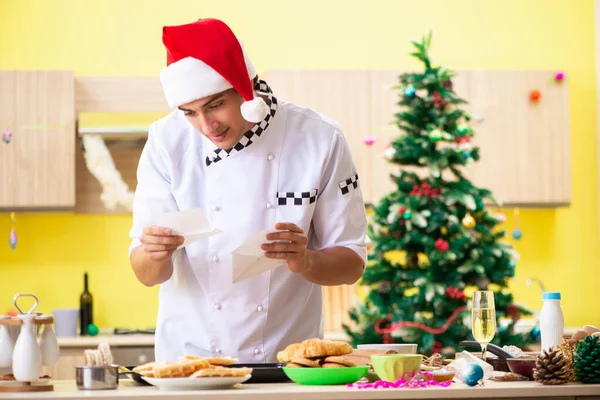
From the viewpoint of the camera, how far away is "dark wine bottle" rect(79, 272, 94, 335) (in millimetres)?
5156

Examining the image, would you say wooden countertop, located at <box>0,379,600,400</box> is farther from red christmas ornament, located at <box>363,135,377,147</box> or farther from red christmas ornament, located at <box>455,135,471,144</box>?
red christmas ornament, located at <box>363,135,377,147</box>

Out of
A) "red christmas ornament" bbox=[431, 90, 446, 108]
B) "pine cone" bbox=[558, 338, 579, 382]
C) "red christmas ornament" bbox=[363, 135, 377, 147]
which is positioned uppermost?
"red christmas ornament" bbox=[431, 90, 446, 108]

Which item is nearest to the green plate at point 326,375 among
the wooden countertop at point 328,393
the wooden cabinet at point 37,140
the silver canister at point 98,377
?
the wooden countertop at point 328,393

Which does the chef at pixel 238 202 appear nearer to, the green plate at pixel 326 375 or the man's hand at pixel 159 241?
the man's hand at pixel 159 241

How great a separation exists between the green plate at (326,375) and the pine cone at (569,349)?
44cm

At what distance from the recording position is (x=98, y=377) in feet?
6.21

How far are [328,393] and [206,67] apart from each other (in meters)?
0.97

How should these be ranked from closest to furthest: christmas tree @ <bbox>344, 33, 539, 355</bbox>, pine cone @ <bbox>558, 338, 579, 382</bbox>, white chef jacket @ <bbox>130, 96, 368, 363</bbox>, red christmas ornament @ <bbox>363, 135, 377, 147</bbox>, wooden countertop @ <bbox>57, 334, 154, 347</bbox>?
pine cone @ <bbox>558, 338, 579, 382</bbox> → white chef jacket @ <bbox>130, 96, 368, 363</bbox> → christmas tree @ <bbox>344, 33, 539, 355</bbox> → wooden countertop @ <bbox>57, 334, 154, 347</bbox> → red christmas ornament @ <bbox>363, 135, 377, 147</bbox>

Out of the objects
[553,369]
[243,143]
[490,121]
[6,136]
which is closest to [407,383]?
[553,369]

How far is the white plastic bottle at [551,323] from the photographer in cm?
223

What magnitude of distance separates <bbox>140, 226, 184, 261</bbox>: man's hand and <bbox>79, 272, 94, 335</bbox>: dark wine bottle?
3.05m

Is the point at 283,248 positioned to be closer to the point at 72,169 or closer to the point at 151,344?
the point at 151,344

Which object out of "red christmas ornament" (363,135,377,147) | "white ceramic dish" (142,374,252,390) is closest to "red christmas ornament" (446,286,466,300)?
"red christmas ornament" (363,135,377,147)

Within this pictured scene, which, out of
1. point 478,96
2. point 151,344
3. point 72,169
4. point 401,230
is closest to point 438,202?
point 401,230
